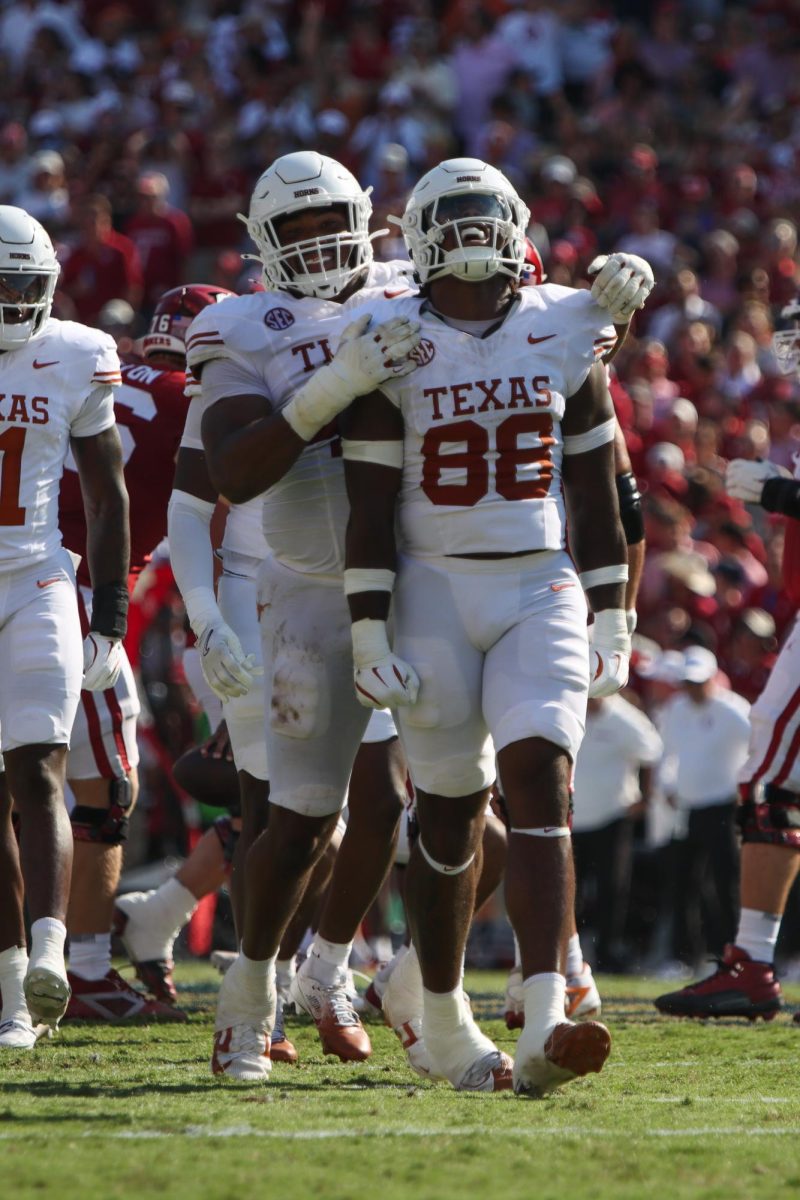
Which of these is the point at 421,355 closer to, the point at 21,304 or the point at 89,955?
the point at 21,304

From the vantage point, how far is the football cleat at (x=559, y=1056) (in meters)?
3.75

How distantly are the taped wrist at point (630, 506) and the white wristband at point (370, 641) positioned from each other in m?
1.43

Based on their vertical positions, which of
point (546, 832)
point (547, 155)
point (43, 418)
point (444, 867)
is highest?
point (547, 155)

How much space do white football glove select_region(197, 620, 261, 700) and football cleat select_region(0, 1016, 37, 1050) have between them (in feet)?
3.28

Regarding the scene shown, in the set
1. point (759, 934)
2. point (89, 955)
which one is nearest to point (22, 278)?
point (89, 955)

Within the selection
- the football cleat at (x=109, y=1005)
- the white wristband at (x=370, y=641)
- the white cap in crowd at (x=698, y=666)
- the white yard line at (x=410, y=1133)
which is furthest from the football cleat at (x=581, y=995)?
the white cap in crowd at (x=698, y=666)

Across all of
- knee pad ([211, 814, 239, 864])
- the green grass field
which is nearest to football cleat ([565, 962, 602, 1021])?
the green grass field

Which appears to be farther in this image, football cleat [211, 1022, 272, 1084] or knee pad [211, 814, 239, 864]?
knee pad [211, 814, 239, 864]

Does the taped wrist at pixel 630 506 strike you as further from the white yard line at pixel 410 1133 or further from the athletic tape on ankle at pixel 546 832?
the white yard line at pixel 410 1133

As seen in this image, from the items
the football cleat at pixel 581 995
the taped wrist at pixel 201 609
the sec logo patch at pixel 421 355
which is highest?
the sec logo patch at pixel 421 355

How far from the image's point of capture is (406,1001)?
191 inches

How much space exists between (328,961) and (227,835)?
1.49 m

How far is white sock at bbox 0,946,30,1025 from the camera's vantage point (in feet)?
16.1

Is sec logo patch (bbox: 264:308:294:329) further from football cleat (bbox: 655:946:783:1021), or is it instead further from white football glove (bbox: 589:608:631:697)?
football cleat (bbox: 655:946:783:1021)
